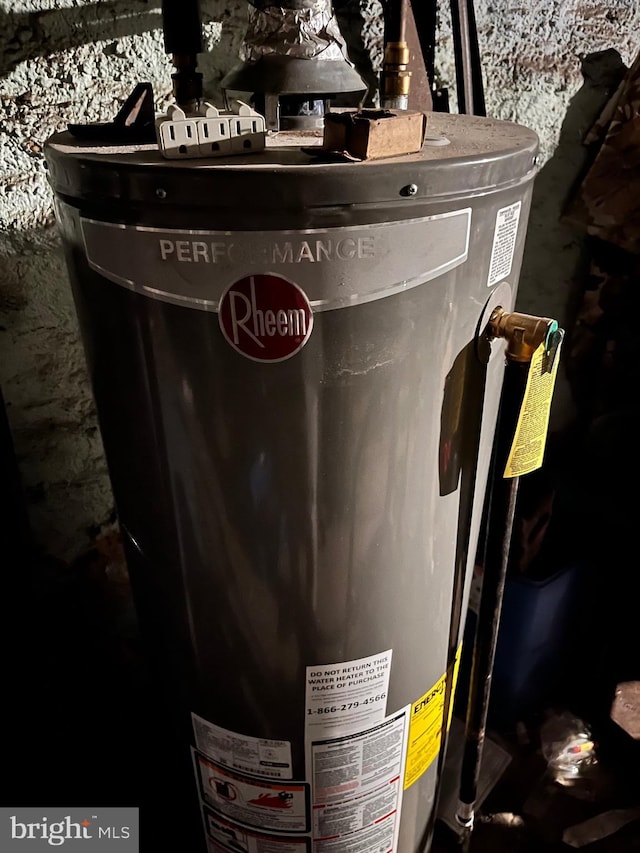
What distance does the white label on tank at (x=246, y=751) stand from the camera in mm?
713

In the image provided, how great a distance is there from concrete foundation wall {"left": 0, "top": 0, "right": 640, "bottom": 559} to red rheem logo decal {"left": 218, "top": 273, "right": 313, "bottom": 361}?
530mm

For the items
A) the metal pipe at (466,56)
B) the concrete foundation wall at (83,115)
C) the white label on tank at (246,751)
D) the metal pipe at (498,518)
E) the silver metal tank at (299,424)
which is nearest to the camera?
the silver metal tank at (299,424)

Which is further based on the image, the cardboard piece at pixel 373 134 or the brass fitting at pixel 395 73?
the brass fitting at pixel 395 73

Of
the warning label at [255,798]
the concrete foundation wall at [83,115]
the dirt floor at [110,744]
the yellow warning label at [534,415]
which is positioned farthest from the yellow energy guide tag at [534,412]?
the dirt floor at [110,744]

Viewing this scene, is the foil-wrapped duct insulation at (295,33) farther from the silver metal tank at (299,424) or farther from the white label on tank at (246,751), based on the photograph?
the white label on tank at (246,751)

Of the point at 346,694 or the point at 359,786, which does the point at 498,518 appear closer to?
the point at 346,694

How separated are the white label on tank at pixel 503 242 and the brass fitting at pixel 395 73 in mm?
209

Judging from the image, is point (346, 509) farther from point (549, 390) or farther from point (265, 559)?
point (549, 390)

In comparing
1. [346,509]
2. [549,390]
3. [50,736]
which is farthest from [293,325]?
[50,736]

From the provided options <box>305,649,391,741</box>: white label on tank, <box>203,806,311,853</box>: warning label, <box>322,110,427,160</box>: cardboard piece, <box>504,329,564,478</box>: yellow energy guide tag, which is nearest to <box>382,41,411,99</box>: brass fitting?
<box>322,110,427,160</box>: cardboard piece

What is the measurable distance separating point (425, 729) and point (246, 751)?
0.21m

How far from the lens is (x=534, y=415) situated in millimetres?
629

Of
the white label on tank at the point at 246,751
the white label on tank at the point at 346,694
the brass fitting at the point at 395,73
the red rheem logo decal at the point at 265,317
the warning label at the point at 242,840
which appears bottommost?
the warning label at the point at 242,840

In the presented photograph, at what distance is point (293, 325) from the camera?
0.48 metres
